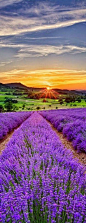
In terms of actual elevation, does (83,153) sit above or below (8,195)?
below

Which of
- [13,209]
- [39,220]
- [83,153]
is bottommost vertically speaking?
[83,153]

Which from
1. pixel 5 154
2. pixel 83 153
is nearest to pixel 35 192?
pixel 5 154

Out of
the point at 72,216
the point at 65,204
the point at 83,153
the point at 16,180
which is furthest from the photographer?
the point at 83,153

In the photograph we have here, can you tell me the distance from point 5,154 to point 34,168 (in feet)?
3.26

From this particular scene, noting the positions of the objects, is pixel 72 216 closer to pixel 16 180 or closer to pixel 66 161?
pixel 16 180

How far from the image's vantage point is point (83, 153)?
642 centimetres

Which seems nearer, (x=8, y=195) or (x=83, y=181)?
(x=8, y=195)

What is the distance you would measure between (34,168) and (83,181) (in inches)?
28.1

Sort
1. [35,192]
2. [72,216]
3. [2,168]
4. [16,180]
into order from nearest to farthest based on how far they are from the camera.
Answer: [72,216], [35,192], [16,180], [2,168]

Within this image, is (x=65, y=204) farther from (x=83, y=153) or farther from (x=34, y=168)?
(x=83, y=153)

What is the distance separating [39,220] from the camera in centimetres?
176

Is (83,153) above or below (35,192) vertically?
below

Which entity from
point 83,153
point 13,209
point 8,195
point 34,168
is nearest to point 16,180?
point 34,168

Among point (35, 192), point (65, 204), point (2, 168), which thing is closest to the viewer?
point (65, 204)
